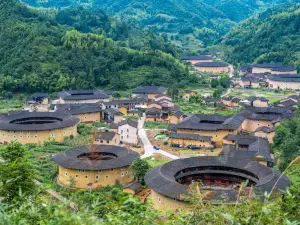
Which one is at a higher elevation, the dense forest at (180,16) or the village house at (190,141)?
the dense forest at (180,16)

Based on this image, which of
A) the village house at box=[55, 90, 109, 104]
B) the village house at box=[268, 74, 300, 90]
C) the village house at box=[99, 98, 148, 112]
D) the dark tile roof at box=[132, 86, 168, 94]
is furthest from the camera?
the village house at box=[268, 74, 300, 90]

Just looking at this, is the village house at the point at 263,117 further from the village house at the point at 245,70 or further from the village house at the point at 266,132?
the village house at the point at 245,70

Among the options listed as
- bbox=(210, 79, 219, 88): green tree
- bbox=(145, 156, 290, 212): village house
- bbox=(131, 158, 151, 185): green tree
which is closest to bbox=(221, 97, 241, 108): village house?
bbox=(210, 79, 219, 88): green tree

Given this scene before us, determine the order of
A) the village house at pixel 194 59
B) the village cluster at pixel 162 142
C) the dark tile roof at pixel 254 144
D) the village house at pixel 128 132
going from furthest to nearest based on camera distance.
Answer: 1. the village house at pixel 194 59
2. the village house at pixel 128 132
3. the dark tile roof at pixel 254 144
4. the village cluster at pixel 162 142

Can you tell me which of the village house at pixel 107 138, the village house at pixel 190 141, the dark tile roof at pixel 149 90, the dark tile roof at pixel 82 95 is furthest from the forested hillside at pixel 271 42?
the village house at pixel 107 138

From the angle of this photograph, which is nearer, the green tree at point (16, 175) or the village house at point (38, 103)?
the green tree at point (16, 175)

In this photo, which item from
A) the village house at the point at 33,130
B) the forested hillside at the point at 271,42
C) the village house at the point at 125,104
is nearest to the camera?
the village house at the point at 33,130

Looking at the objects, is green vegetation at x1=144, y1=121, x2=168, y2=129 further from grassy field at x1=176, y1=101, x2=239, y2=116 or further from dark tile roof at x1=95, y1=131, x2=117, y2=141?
dark tile roof at x1=95, y1=131, x2=117, y2=141

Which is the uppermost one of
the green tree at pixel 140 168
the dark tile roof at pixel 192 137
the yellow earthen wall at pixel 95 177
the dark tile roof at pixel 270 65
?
the dark tile roof at pixel 270 65
